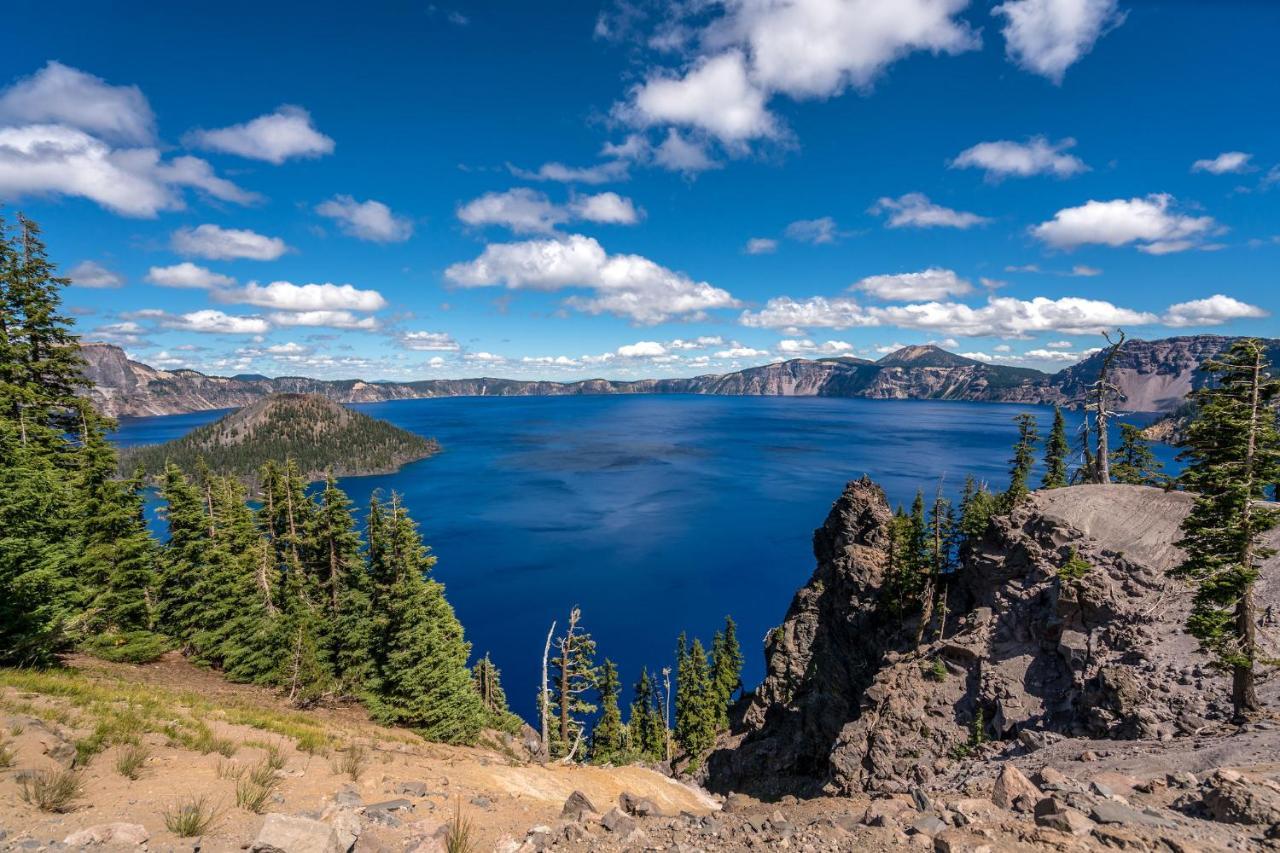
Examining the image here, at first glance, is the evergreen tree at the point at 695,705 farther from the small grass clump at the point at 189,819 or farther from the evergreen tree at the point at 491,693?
the small grass clump at the point at 189,819

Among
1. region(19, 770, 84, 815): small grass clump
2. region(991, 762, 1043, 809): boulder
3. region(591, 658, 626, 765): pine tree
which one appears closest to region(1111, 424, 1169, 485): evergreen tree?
region(991, 762, 1043, 809): boulder

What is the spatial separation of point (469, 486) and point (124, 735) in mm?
155397

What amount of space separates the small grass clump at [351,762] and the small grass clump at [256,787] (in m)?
1.47

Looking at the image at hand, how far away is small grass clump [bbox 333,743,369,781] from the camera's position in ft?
37.5

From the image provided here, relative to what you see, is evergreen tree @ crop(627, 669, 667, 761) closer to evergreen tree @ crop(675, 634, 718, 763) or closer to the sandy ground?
evergreen tree @ crop(675, 634, 718, 763)

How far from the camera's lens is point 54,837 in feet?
21.2

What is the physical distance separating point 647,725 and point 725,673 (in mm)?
10409

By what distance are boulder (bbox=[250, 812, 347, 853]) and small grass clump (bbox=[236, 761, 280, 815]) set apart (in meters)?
2.13

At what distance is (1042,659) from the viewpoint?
25.9 m

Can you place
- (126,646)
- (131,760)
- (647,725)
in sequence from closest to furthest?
(131,760)
(126,646)
(647,725)

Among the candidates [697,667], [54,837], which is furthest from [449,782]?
[697,667]

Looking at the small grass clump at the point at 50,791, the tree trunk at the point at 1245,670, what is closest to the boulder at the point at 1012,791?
the tree trunk at the point at 1245,670

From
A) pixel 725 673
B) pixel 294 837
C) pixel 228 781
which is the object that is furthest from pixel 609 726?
pixel 294 837

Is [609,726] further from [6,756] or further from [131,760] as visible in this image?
[6,756]
